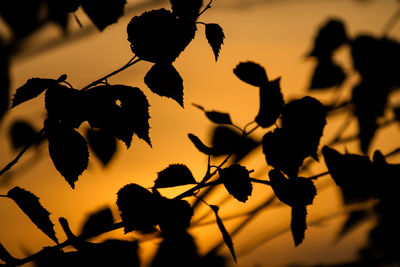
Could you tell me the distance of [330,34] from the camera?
1.47 metres

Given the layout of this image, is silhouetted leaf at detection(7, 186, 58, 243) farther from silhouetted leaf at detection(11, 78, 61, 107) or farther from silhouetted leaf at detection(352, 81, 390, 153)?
silhouetted leaf at detection(352, 81, 390, 153)

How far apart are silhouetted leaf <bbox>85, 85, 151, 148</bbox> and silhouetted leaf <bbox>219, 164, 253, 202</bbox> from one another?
0.19 m

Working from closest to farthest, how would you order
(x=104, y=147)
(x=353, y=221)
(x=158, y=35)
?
(x=158, y=35) → (x=104, y=147) → (x=353, y=221)

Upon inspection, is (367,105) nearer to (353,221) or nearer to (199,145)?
(199,145)

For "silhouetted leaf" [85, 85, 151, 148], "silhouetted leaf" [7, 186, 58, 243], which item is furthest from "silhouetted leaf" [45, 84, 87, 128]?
"silhouetted leaf" [7, 186, 58, 243]

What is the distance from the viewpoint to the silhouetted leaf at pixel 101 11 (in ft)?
2.31

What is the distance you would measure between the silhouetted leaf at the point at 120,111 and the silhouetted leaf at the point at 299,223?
34cm

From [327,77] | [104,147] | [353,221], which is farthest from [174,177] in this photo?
[353,221]

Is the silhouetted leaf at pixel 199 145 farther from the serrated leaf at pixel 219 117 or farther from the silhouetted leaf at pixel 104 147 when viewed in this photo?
the silhouetted leaf at pixel 104 147

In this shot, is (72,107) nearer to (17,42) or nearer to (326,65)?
Result: (17,42)

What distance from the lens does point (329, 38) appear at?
147cm

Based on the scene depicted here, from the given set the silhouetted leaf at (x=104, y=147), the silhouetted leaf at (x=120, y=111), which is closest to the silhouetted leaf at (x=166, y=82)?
the silhouetted leaf at (x=120, y=111)

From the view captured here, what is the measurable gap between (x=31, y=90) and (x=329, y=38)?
124cm

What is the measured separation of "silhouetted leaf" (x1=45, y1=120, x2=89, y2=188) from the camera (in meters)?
0.62
